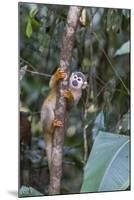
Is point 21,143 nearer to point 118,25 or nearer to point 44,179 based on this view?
point 44,179

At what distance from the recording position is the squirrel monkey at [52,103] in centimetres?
260

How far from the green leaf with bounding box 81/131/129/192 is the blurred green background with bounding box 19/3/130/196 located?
0.12 feet

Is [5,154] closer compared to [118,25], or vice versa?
[5,154]

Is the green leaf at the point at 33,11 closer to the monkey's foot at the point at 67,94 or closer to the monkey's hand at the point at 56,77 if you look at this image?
the monkey's hand at the point at 56,77

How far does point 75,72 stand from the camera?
104 inches

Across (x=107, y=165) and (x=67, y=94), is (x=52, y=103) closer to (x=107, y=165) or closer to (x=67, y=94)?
(x=67, y=94)

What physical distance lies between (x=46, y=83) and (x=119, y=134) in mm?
471

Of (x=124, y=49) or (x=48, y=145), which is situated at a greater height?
(x=124, y=49)

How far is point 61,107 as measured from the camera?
8.62ft

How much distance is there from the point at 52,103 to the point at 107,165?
431mm

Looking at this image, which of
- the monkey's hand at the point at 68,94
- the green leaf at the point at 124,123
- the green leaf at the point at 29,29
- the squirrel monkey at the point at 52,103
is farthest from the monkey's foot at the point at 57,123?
the green leaf at the point at 29,29

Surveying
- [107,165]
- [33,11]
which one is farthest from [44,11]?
[107,165]

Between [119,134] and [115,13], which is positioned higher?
[115,13]

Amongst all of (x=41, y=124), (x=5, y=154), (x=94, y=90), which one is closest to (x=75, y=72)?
(x=94, y=90)
